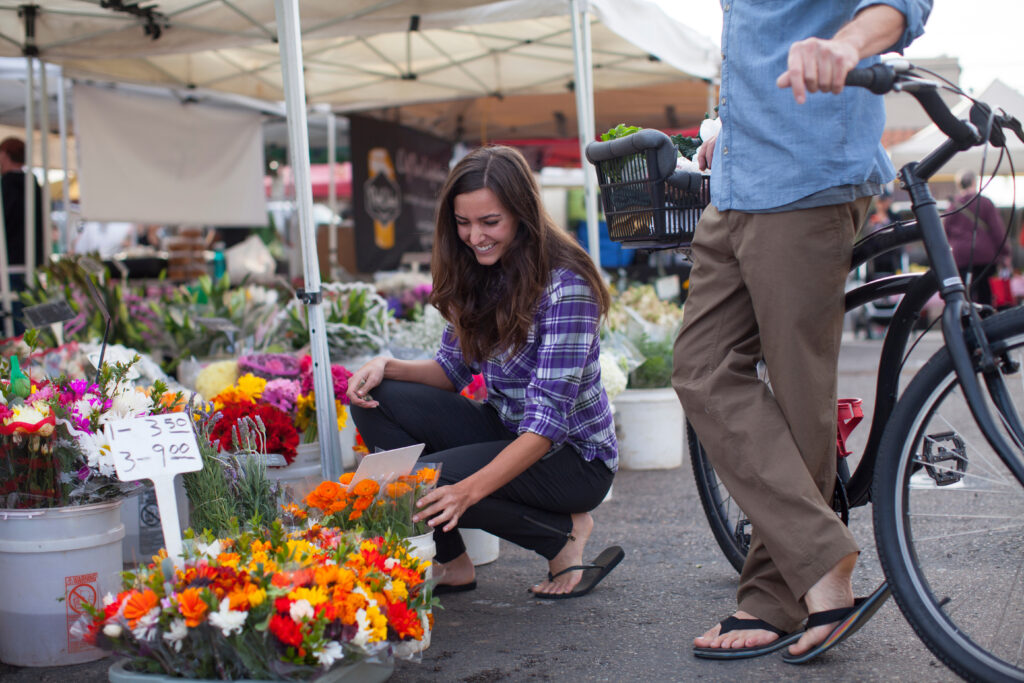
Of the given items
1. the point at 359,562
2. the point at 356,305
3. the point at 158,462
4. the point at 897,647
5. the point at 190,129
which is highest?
the point at 190,129

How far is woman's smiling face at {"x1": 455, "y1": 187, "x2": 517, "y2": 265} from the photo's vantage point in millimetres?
2479

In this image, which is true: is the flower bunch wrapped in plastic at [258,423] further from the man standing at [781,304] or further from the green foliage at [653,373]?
the green foliage at [653,373]

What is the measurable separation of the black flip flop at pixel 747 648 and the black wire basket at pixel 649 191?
36.4 inches

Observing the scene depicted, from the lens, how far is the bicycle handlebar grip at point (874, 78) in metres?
1.60

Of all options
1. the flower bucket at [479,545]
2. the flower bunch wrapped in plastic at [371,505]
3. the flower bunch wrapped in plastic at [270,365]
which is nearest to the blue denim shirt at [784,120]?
the flower bunch wrapped in plastic at [371,505]

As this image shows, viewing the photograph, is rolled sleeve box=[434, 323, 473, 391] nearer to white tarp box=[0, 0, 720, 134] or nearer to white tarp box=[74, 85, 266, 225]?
white tarp box=[0, 0, 720, 134]

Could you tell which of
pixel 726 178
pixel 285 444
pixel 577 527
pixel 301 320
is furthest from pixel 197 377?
pixel 726 178

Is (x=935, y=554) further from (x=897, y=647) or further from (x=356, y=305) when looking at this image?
(x=356, y=305)

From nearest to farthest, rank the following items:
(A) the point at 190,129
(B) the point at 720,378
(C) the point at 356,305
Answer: (B) the point at 720,378 → (C) the point at 356,305 → (A) the point at 190,129

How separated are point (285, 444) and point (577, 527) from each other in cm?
91

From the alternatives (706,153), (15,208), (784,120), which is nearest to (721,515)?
(706,153)

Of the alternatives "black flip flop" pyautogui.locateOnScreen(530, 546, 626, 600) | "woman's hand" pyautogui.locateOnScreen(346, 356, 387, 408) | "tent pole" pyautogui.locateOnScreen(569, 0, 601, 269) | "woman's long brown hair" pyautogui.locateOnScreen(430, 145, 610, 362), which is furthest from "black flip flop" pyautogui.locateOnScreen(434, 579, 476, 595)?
"tent pole" pyautogui.locateOnScreen(569, 0, 601, 269)

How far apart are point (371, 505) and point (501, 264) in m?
0.78

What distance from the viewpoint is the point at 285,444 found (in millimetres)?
2807
